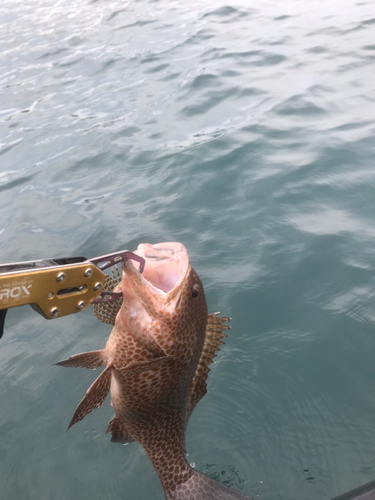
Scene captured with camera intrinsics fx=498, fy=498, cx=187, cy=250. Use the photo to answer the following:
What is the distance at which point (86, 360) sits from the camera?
10.4 ft

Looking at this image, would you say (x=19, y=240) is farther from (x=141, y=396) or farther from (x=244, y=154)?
(x=141, y=396)

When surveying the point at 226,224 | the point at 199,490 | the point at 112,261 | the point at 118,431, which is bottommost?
the point at 226,224

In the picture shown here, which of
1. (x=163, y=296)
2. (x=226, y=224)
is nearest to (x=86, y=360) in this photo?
(x=163, y=296)

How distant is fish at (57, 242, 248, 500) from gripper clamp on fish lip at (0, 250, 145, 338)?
1.10 ft

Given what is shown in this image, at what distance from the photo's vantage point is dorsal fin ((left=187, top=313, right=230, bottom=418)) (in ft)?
11.4

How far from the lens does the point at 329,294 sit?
5.22 m

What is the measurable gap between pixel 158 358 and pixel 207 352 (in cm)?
66

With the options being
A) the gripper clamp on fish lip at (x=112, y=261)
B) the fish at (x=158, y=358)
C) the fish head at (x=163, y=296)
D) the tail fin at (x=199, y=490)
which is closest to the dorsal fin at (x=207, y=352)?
the fish at (x=158, y=358)

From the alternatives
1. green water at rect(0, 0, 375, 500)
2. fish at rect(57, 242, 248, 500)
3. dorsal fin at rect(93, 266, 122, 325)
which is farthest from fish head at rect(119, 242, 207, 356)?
green water at rect(0, 0, 375, 500)

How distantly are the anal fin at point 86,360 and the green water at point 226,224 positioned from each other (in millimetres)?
1211

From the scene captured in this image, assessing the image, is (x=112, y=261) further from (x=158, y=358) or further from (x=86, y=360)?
(x=86, y=360)

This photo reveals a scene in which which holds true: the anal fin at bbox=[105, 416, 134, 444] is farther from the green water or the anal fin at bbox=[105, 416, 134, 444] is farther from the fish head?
the fish head

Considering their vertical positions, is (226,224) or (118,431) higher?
(118,431)

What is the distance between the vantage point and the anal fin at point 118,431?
3.53 meters
